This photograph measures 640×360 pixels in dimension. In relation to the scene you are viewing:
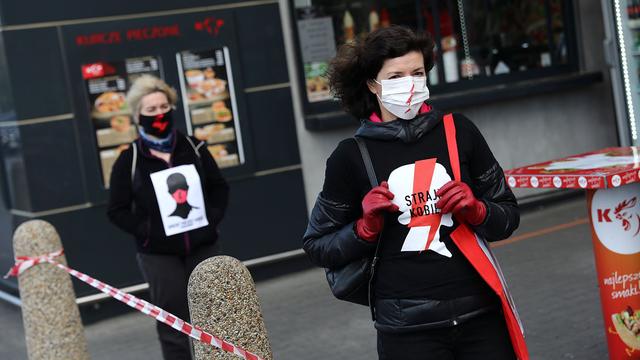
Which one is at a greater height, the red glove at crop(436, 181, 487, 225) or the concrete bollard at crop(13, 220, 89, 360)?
the red glove at crop(436, 181, 487, 225)

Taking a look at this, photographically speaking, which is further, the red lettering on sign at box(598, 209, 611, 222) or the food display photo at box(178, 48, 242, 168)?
the food display photo at box(178, 48, 242, 168)

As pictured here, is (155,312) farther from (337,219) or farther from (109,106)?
(109,106)

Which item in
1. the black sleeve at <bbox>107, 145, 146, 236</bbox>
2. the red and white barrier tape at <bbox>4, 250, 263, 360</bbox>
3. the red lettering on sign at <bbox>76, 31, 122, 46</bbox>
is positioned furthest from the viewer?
the red lettering on sign at <bbox>76, 31, 122, 46</bbox>

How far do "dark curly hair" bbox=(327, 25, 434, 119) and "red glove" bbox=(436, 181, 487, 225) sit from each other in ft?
1.81

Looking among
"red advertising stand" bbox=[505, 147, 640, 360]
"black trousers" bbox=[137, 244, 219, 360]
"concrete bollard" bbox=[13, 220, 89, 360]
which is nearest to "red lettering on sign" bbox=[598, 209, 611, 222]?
"red advertising stand" bbox=[505, 147, 640, 360]

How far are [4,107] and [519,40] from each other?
19.5ft

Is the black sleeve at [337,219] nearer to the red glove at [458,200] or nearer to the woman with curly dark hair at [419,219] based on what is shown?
the woman with curly dark hair at [419,219]

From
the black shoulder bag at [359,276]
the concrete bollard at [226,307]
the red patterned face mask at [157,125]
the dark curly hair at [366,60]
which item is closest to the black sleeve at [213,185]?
the red patterned face mask at [157,125]

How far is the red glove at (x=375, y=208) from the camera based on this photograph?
3436mm

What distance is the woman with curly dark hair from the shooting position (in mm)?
3529

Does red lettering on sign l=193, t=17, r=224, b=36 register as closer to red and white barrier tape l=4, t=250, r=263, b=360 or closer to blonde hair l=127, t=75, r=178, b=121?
blonde hair l=127, t=75, r=178, b=121

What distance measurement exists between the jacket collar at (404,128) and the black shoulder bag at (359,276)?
0.05 meters

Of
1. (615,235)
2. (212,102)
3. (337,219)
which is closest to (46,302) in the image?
(212,102)

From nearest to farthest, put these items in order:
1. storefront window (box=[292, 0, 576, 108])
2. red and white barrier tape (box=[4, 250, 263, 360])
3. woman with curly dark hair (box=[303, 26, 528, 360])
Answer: woman with curly dark hair (box=[303, 26, 528, 360]), red and white barrier tape (box=[4, 250, 263, 360]), storefront window (box=[292, 0, 576, 108])
